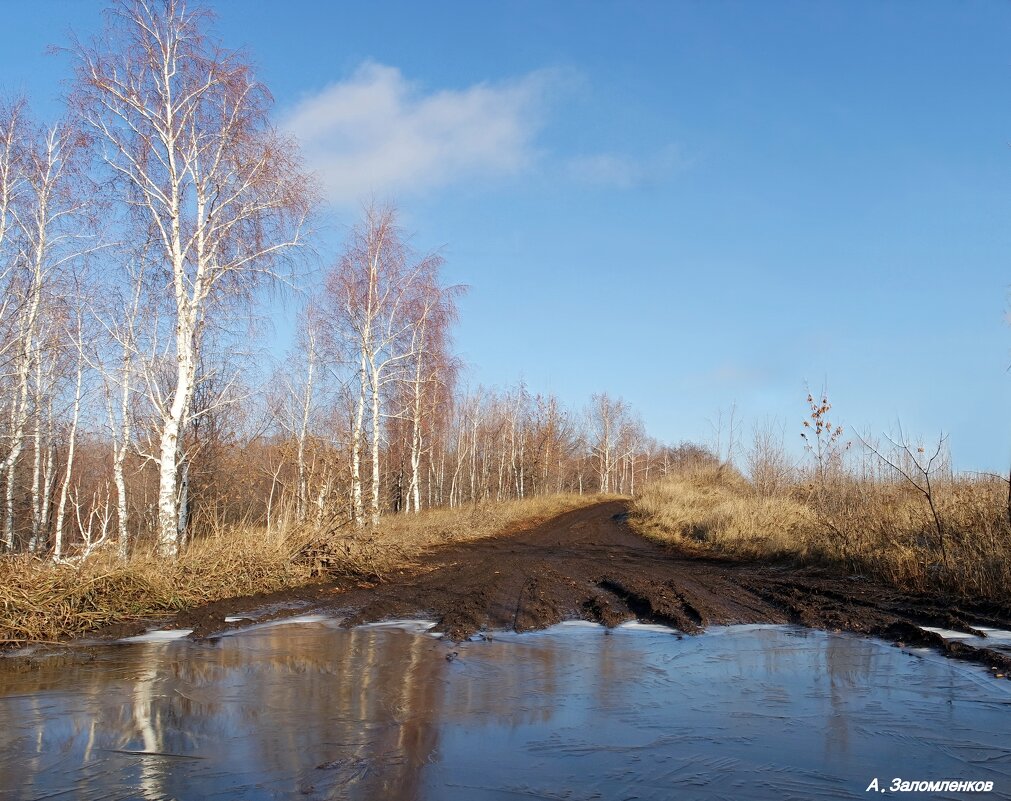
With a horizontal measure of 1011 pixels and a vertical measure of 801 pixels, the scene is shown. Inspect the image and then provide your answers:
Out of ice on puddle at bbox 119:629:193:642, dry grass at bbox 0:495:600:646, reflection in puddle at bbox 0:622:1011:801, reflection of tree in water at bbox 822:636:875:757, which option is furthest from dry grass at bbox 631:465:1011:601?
ice on puddle at bbox 119:629:193:642

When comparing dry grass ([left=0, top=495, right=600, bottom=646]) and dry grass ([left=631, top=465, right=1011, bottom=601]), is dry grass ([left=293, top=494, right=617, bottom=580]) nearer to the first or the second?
dry grass ([left=0, top=495, right=600, bottom=646])

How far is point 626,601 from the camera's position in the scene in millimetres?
10180

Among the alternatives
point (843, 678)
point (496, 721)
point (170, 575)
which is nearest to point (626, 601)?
point (843, 678)

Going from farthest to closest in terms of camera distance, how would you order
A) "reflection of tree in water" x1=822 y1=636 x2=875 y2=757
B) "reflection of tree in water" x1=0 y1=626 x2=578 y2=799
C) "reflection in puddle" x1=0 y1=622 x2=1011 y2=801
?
1. "reflection of tree in water" x1=822 y1=636 x2=875 y2=757
2. "reflection of tree in water" x1=0 y1=626 x2=578 y2=799
3. "reflection in puddle" x1=0 y1=622 x2=1011 y2=801

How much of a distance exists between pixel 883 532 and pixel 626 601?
5866 mm

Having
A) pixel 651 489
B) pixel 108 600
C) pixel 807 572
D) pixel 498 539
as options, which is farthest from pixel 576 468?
pixel 108 600

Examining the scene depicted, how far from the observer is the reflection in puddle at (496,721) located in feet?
13.5

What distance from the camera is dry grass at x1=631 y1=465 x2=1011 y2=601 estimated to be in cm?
1013

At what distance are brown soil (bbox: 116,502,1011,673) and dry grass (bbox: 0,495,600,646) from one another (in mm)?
389

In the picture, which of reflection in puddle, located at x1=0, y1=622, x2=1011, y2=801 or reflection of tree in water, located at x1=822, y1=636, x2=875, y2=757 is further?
reflection of tree in water, located at x1=822, y1=636, x2=875, y2=757

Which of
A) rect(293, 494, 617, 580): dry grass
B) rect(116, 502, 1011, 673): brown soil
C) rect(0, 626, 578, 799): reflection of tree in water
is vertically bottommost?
rect(0, 626, 578, 799): reflection of tree in water

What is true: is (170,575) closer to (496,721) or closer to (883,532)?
(496,721)

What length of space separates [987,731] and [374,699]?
4.50 m

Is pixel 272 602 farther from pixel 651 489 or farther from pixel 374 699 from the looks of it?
pixel 651 489
